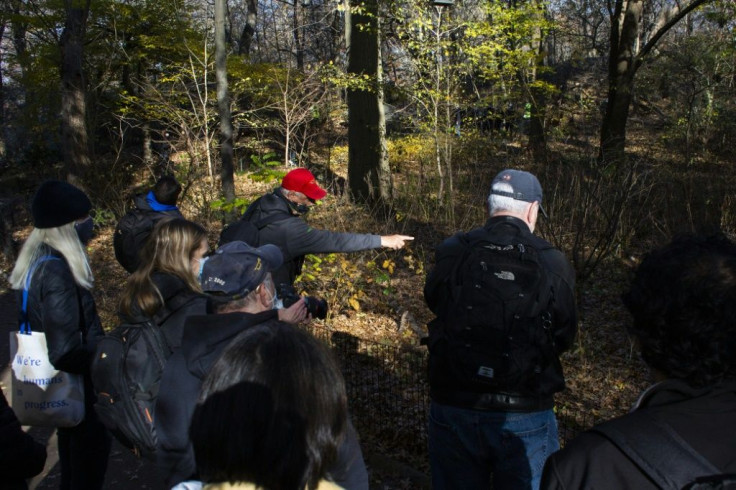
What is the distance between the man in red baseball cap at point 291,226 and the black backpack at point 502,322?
60.4 inches

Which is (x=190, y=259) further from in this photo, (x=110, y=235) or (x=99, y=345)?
(x=110, y=235)

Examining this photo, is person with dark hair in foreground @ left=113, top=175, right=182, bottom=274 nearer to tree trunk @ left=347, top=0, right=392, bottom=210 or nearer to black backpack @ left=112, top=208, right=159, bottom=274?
black backpack @ left=112, top=208, right=159, bottom=274

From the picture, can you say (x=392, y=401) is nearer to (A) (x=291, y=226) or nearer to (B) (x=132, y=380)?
(A) (x=291, y=226)

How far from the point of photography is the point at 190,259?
288cm

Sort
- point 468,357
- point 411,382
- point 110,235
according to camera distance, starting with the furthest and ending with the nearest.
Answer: point 110,235 < point 411,382 < point 468,357

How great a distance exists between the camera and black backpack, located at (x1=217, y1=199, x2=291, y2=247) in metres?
3.79

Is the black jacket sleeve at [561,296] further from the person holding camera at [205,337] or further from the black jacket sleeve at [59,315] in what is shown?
the black jacket sleeve at [59,315]

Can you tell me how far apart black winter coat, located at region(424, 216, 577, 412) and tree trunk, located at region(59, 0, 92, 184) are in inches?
470

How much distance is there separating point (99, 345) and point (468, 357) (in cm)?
161

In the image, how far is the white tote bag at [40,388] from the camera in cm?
310

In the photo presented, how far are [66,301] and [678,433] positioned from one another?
2.86 metres

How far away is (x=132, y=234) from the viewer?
15.2 feet

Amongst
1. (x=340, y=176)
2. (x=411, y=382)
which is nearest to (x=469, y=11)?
(x=340, y=176)

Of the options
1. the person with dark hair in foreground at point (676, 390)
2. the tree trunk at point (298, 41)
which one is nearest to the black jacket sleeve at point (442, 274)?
the person with dark hair in foreground at point (676, 390)
